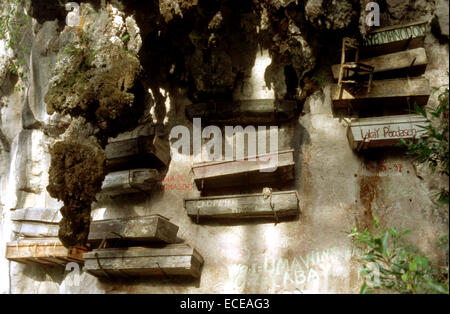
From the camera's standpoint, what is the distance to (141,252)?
5391 millimetres

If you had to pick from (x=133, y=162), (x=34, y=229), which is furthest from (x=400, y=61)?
(x=34, y=229)

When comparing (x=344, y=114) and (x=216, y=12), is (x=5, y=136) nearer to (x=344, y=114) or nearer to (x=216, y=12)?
(x=216, y=12)

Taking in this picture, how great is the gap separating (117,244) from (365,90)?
15.4 feet

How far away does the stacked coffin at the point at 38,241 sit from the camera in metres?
Result: 6.12

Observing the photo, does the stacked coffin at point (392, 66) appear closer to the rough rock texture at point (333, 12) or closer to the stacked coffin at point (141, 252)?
the rough rock texture at point (333, 12)

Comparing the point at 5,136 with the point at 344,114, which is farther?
the point at 5,136

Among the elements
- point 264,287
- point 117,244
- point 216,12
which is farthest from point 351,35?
point 117,244

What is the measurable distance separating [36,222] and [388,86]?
21.6 feet

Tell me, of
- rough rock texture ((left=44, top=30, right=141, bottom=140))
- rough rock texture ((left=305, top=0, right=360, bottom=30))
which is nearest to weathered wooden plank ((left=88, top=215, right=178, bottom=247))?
rough rock texture ((left=44, top=30, right=141, bottom=140))

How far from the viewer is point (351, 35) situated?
5836mm

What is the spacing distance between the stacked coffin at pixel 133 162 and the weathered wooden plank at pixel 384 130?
3.27 metres

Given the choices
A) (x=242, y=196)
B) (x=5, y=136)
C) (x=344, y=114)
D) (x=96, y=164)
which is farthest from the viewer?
(x=5, y=136)

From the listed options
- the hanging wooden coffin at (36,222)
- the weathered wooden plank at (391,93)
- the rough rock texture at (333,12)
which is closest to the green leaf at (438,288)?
the weathered wooden plank at (391,93)

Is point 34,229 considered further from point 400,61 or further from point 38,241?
point 400,61
